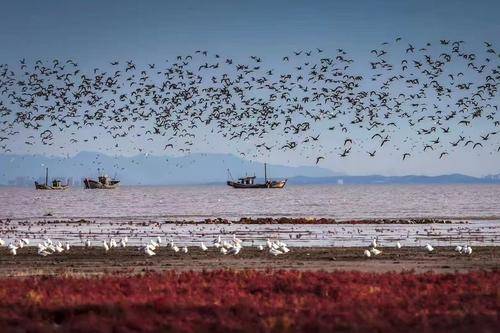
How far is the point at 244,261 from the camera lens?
121ft

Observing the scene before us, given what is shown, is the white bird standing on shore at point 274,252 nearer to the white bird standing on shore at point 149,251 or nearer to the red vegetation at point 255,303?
the white bird standing on shore at point 149,251

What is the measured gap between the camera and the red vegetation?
58.1 ft

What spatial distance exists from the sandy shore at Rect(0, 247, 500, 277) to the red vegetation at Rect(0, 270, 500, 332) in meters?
6.66

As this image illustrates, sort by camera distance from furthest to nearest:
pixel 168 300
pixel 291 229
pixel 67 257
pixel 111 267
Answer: pixel 291 229
pixel 67 257
pixel 111 267
pixel 168 300

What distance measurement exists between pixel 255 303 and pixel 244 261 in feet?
53.0

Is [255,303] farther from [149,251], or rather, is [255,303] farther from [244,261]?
[149,251]

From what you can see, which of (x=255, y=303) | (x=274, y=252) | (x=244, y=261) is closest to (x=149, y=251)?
(x=244, y=261)

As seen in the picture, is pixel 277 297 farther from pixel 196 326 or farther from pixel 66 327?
pixel 66 327

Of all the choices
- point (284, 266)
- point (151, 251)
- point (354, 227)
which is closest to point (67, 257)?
point (151, 251)

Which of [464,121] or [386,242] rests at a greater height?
[464,121]

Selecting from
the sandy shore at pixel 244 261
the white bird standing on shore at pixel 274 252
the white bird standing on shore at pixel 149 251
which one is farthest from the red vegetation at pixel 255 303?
the white bird standing on shore at pixel 149 251

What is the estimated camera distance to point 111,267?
112 feet

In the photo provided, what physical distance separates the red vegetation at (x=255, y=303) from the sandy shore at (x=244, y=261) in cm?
666

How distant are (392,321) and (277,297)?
4.36 m
